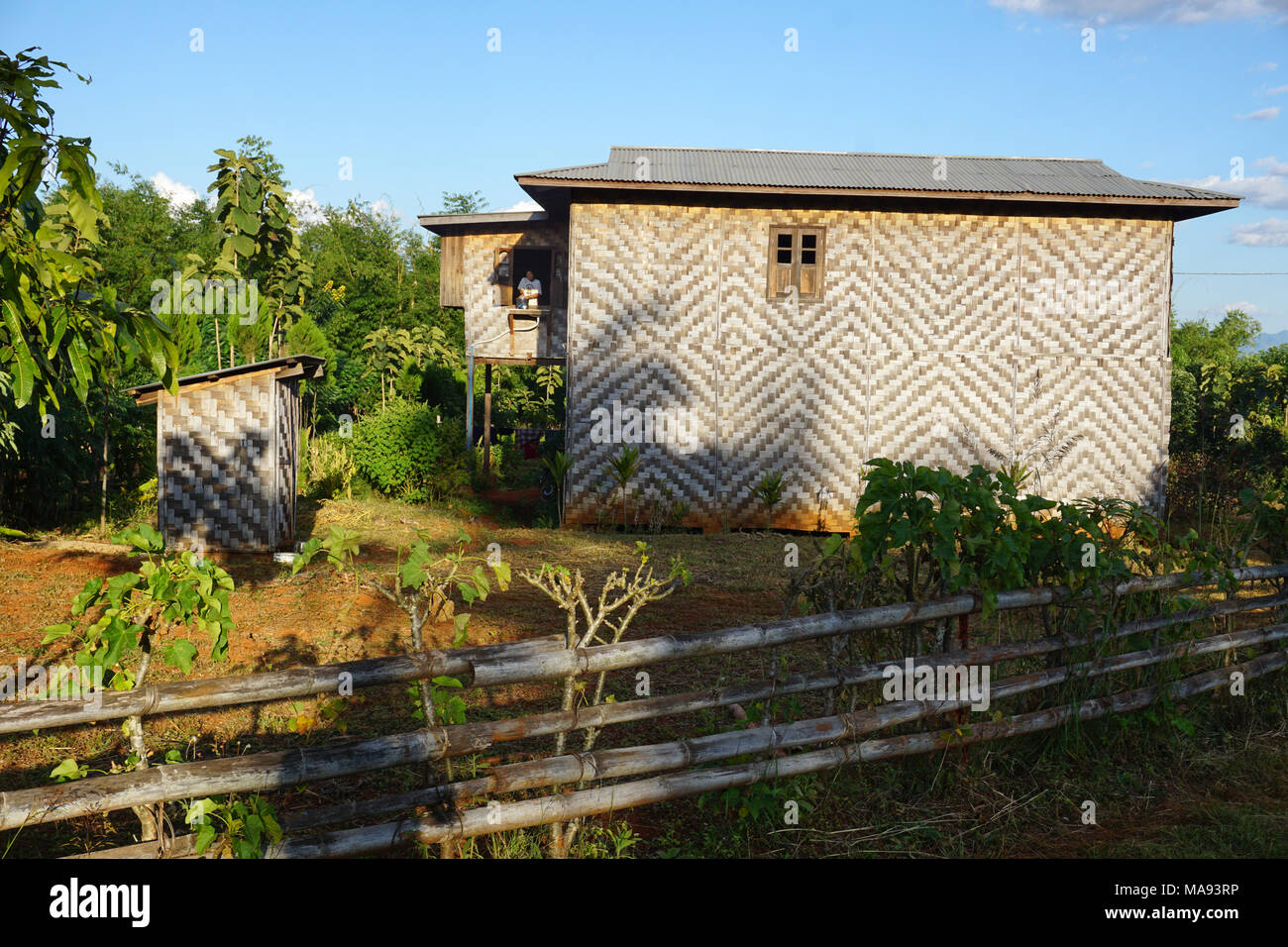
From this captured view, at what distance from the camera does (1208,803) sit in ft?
14.9

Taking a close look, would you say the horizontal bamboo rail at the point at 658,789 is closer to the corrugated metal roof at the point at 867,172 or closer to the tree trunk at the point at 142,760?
the tree trunk at the point at 142,760

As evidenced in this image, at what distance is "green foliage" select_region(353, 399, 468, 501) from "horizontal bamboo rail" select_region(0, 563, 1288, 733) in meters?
10.6

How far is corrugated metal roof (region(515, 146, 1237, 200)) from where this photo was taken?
12.6 m

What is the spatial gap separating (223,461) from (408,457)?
4456 mm

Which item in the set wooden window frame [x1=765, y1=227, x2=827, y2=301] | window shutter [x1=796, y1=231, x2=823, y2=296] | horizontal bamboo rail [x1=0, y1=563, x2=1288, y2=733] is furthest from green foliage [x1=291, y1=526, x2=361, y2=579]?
window shutter [x1=796, y1=231, x2=823, y2=296]

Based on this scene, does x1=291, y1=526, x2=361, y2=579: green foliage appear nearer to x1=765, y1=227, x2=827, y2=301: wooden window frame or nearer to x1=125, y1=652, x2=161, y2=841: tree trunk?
x1=125, y1=652, x2=161, y2=841: tree trunk

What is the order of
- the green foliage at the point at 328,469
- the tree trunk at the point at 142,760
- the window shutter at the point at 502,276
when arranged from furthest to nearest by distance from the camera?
the window shutter at the point at 502,276
the green foliage at the point at 328,469
the tree trunk at the point at 142,760

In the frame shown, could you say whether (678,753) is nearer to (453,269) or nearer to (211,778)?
(211,778)

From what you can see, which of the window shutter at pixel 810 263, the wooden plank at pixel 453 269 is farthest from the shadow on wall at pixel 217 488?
the window shutter at pixel 810 263

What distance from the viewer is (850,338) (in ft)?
42.9

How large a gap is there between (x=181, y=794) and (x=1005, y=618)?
4.25 meters

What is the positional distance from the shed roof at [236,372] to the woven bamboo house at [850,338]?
3.82m

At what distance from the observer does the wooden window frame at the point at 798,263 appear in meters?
13.0
